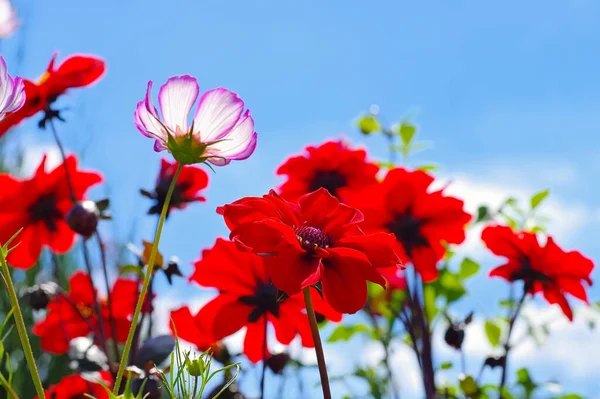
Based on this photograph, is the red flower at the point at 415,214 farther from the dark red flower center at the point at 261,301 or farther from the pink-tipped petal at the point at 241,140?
the pink-tipped petal at the point at 241,140

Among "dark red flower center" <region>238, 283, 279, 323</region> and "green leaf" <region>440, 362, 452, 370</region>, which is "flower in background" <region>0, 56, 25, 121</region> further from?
"green leaf" <region>440, 362, 452, 370</region>

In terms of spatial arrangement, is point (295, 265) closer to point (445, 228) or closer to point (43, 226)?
point (445, 228)

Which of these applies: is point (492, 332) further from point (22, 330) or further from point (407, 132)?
point (22, 330)

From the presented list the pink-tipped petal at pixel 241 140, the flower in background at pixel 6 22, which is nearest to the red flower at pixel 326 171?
the flower in background at pixel 6 22

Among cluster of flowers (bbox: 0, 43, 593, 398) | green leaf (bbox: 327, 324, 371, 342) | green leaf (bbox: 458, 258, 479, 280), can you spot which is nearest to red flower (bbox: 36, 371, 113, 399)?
cluster of flowers (bbox: 0, 43, 593, 398)

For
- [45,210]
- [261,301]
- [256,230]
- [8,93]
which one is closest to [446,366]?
[261,301]

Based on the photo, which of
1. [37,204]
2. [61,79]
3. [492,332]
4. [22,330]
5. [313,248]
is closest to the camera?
[22,330]
